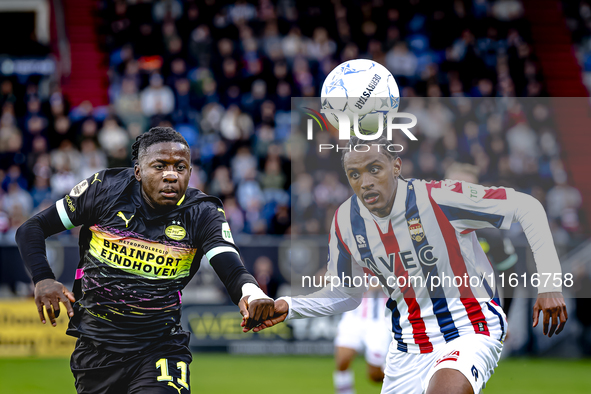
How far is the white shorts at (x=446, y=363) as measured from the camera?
424 cm

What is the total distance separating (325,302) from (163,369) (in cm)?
120

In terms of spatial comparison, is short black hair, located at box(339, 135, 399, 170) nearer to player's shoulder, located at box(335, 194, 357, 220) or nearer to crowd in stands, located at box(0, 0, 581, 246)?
player's shoulder, located at box(335, 194, 357, 220)

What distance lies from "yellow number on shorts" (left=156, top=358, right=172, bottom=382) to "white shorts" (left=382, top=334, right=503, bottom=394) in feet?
4.85

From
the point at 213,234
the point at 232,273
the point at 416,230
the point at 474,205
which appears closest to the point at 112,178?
the point at 213,234

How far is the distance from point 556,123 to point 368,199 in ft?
23.0

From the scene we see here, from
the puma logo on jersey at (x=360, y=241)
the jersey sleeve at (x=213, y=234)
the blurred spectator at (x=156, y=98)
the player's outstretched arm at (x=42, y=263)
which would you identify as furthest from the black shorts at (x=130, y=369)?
the blurred spectator at (x=156, y=98)

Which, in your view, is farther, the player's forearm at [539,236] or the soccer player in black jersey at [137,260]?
the soccer player in black jersey at [137,260]

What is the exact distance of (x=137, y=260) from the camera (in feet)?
14.9

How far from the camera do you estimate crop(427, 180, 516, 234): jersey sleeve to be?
4535 millimetres

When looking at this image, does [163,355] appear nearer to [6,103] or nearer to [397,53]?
[6,103]

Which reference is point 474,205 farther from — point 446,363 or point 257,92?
point 257,92

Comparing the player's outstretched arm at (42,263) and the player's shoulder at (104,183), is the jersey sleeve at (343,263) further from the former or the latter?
the player's outstretched arm at (42,263)

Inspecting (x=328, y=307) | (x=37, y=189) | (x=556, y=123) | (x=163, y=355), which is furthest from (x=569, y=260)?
(x=37, y=189)

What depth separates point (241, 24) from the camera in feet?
55.1
